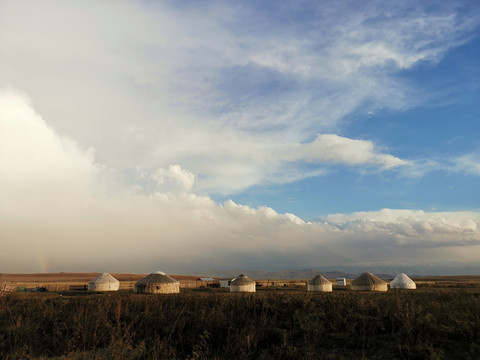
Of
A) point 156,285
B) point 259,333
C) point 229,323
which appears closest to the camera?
point 259,333

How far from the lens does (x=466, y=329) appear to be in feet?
47.1

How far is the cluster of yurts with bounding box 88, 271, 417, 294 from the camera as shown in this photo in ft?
195

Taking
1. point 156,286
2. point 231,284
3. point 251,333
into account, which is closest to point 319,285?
point 231,284

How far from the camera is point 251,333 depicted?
15.0m

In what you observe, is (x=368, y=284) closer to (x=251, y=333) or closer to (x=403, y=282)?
(x=403, y=282)

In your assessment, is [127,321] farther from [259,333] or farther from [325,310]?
[325,310]

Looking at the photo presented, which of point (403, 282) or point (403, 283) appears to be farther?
point (403, 282)

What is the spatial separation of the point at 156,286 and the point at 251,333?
48.1 m

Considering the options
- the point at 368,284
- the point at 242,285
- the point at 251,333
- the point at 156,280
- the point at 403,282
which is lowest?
the point at 403,282

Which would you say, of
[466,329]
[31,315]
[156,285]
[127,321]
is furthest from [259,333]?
[156,285]

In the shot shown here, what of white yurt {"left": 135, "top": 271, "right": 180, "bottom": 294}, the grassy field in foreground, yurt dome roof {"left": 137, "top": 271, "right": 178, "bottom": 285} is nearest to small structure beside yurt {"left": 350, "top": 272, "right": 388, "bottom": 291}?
white yurt {"left": 135, "top": 271, "right": 180, "bottom": 294}

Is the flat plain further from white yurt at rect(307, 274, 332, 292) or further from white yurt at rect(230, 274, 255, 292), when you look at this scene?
white yurt at rect(307, 274, 332, 292)

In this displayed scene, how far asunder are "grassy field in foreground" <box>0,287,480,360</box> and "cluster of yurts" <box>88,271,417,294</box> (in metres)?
41.1

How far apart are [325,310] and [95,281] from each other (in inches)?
2449
